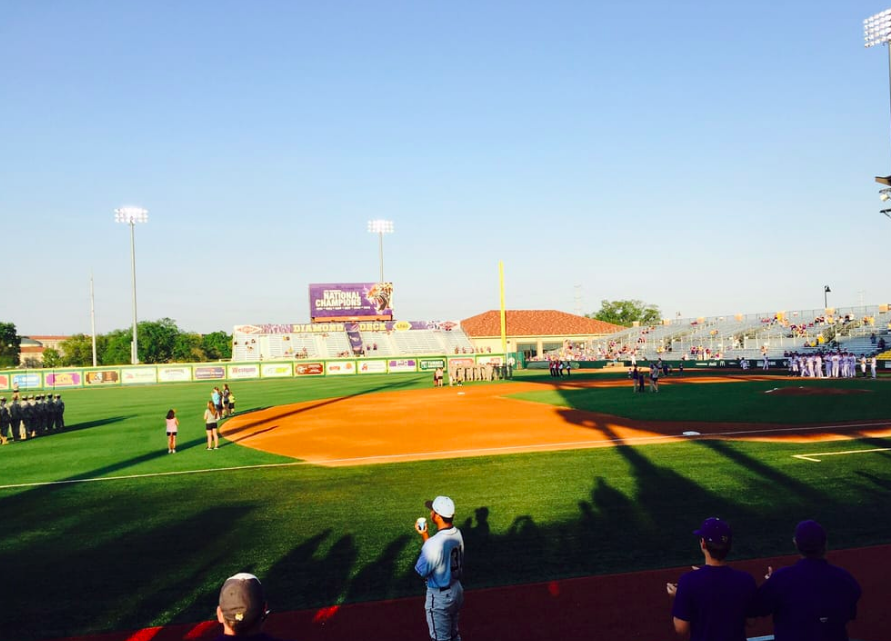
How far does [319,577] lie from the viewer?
889cm

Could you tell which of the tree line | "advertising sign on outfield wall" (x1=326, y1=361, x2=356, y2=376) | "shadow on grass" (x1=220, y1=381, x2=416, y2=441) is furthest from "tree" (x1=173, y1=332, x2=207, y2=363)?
"shadow on grass" (x1=220, y1=381, x2=416, y2=441)

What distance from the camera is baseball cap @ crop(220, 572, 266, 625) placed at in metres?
3.31

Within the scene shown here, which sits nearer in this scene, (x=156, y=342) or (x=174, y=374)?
(x=174, y=374)

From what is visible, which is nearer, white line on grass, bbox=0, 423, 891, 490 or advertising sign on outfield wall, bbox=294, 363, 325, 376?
white line on grass, bbox=0, 423, 891, 490

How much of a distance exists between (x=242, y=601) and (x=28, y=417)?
26.8 m

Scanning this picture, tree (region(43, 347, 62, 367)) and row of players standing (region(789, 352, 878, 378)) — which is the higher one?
tree (region(43, 347, 62, 367))

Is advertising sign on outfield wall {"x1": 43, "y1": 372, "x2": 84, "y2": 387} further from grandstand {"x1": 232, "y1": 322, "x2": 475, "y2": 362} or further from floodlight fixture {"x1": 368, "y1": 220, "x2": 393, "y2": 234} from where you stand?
floodlight fixture {"x1": 368, "y1": 220, "x2": 393, "y2": 234}

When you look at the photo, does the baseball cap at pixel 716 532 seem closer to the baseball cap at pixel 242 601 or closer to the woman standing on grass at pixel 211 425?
the baseball cap at pixel 242 601

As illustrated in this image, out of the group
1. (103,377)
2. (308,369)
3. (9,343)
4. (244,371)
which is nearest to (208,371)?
(244,371)

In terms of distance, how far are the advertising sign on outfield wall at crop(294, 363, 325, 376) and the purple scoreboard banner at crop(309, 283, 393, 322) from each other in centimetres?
1630

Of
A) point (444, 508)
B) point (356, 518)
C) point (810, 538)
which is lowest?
point (356, 518)

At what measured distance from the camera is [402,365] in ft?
236

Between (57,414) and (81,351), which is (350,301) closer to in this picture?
(81,351)

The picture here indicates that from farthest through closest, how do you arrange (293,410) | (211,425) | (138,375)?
1. (138,375)
2. (293,410)
3. (211,425)
